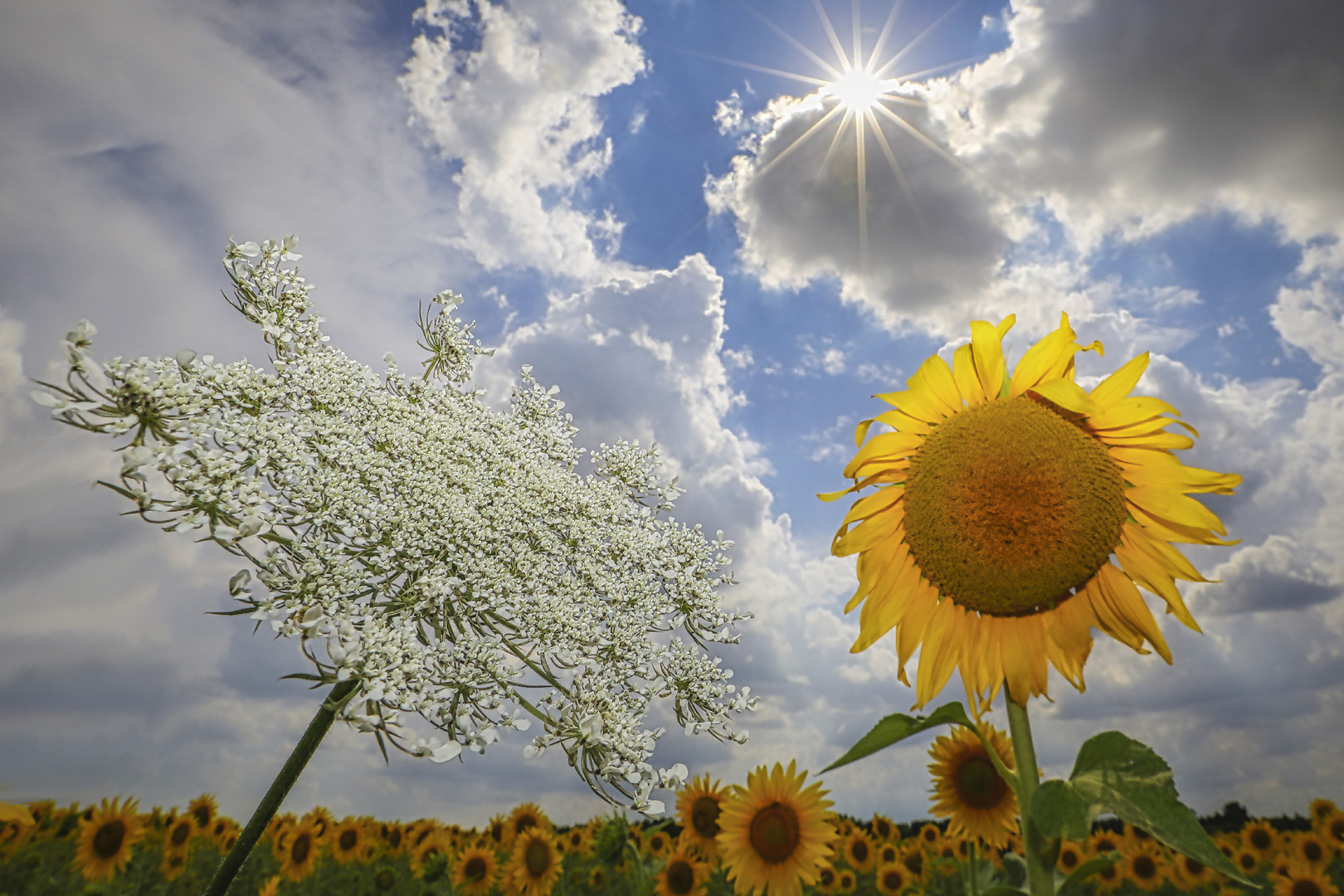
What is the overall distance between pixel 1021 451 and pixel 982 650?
352mm

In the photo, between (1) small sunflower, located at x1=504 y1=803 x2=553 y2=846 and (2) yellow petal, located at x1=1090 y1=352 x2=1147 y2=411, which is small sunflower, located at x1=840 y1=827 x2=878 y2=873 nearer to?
(1) small sunflower, located at x1=504 y1=803 x2=553 y2=846

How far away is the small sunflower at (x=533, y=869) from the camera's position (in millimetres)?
2625

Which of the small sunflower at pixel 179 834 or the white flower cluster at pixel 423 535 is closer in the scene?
the white flower cluster at pixel 423 535

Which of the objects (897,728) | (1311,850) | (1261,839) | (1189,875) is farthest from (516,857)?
(1261,839)

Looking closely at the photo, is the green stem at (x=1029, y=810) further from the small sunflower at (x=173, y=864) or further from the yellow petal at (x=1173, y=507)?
the small sunflower at (x=173, y=864)

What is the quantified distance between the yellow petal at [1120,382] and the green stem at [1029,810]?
502mm

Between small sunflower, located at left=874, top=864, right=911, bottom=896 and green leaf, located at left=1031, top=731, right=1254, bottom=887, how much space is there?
2.96m

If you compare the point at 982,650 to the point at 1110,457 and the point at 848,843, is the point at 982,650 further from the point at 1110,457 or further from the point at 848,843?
the point at 848,843

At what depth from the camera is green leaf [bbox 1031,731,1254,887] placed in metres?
0.72

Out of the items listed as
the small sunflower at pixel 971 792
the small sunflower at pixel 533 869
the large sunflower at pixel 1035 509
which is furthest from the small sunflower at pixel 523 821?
the large sunflower at pixel 1035 509

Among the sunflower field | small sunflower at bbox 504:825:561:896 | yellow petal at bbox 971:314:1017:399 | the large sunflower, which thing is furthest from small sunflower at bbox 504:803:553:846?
yellow petal at bbox 971:314:1017:399

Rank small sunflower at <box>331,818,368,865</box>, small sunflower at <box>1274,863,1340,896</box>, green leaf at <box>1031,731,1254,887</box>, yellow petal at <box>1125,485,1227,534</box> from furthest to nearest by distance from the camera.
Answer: small sunflower at <box>331,818,368,865</box>, small sunflower at <box>1274,863,1340,896</box>, yellow petal at <box>1125,485,1227,534</box>, green leaf at <box>1031,731,1254,887</box>

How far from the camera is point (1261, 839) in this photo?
164 inches

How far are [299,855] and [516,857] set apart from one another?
1.48 m
